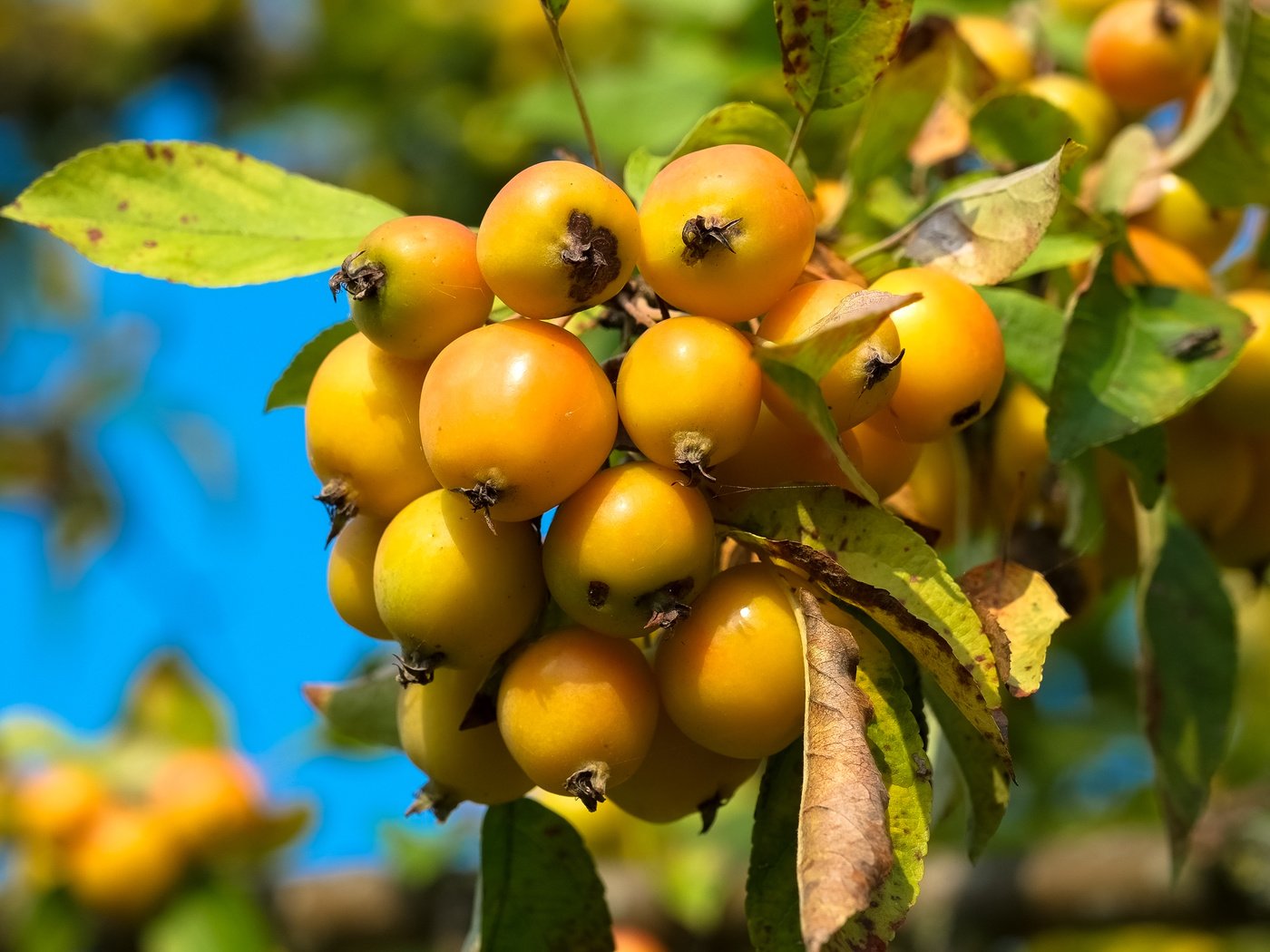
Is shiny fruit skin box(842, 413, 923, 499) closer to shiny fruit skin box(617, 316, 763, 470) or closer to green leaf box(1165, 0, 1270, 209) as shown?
shiny fruit skin box(617, 316, 763, 470)

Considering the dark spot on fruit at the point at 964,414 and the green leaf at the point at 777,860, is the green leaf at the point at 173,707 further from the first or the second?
the dark spot on fruit at the point at 964,414

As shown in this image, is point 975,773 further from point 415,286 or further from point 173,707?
point 173,707

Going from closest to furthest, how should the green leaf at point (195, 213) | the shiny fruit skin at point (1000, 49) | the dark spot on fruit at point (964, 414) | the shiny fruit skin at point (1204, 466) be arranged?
the dark spot on fruit at point (964, 414)
the green leaf at point (195, 213)
the shiny fruit skin at point (1204, 466)
the shiny fruit skin at point (1000, 49)

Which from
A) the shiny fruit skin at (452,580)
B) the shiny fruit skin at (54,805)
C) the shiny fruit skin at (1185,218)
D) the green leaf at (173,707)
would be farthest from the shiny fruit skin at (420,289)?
the green leaf at (173,707)

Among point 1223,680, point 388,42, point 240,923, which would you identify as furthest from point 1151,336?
point 388,42

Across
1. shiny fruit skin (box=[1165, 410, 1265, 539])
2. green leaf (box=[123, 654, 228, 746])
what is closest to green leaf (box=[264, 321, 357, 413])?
shiny fruit skin (box=[1165, 410, 1265, 539])

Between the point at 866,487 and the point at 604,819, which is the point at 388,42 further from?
the point at 866,487
